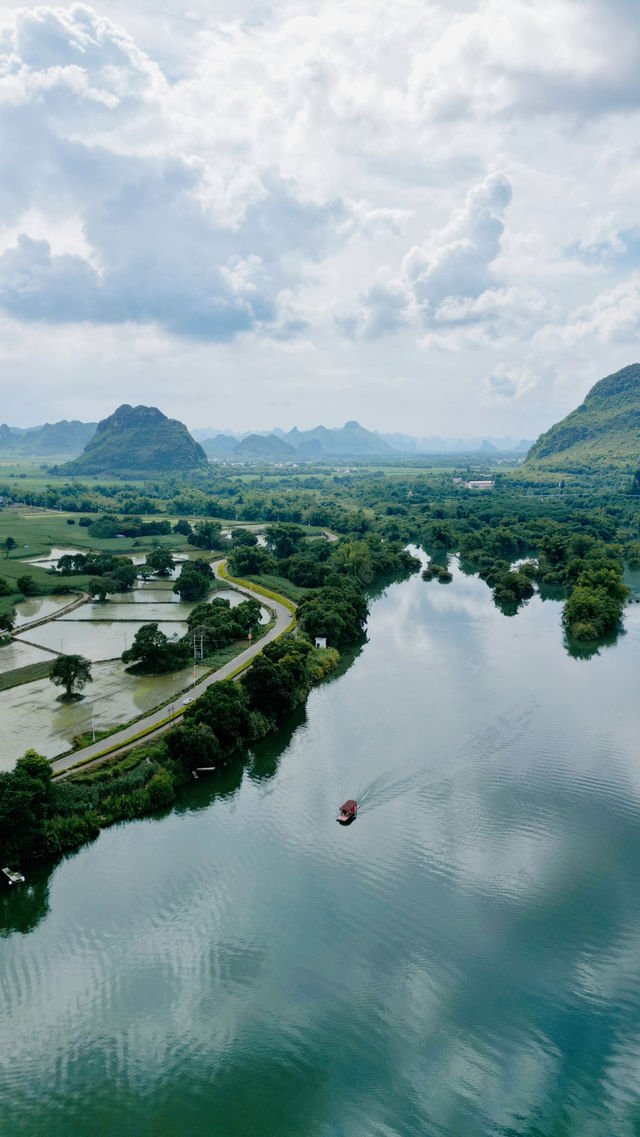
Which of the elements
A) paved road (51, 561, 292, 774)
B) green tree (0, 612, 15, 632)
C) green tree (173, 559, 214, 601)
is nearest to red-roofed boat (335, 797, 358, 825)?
paved road (51, 561, 292, 774)

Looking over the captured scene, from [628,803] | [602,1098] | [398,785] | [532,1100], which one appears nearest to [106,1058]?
[532,1100]

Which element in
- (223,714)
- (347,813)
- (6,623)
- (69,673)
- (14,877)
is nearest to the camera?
(14,877)

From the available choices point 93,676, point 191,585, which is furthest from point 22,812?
point 191,585

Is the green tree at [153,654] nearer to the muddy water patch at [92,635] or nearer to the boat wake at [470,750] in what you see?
the muddy water patch at [92,635]

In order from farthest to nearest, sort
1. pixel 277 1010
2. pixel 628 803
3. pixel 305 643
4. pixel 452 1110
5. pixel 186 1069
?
pixel 305 643 < pixel 628 803 < pixel 277 1010 < pixel 186 1069 < pixel 452 1110

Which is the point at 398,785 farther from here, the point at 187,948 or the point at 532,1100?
the point at 532,1100

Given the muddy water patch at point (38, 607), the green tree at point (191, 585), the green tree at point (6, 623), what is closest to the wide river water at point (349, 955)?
the green tree at point (6, 623)

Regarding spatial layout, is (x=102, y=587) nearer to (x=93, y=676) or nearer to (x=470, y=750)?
(x=93, y=676)
